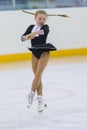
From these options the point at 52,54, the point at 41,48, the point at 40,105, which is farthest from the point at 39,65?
the point at 52,54

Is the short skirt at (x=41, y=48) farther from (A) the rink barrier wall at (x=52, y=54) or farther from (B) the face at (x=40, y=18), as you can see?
(A) the rink barrier wall at (x=52, y=54)

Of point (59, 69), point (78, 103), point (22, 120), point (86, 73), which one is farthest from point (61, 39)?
point (22, 120)

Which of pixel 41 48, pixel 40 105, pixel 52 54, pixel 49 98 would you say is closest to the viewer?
pixel 41 48

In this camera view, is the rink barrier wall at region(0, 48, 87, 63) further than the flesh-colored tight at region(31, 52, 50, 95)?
Yes

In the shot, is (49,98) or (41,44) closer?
(41,44)

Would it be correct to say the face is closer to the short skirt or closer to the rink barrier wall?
the short skirt

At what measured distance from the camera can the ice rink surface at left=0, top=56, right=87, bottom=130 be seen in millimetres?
4332

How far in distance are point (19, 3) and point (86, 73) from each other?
11.1 ft

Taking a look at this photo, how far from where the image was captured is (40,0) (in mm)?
11055

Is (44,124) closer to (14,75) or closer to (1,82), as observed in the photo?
(1,82)

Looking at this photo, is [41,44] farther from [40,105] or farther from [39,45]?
[40,105]

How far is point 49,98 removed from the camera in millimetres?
5719

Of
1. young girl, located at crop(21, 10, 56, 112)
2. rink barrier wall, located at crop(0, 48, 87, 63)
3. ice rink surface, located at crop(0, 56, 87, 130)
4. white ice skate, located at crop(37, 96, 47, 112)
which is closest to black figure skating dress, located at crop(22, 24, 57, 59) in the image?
young girl, located at crop(21, 10, 56, 112)

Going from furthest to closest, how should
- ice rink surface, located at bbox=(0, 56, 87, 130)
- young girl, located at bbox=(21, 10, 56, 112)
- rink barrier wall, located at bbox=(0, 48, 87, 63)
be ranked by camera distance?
rink barrier wall, located at bbox=(0, 48, 87, 63)
young girl, located at bbox=(21, 10, 56, 112)
ice rink surface, located at bbox=(0, 56, 87, 130)
